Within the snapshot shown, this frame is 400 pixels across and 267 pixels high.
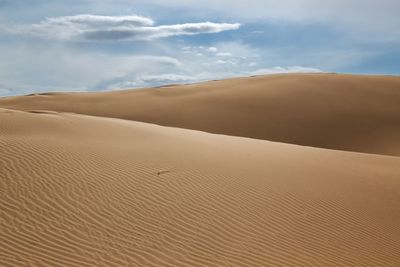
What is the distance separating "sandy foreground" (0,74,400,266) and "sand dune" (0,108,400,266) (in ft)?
0.06

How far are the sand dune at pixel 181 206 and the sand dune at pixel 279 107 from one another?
13.0 meters

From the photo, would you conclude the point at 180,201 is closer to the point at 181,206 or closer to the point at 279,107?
the point at 181,206

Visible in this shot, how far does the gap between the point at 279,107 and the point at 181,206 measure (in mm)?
22680

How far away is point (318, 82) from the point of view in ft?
115

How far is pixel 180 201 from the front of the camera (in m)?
7.03

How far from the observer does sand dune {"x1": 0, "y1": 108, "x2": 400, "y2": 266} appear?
538cm

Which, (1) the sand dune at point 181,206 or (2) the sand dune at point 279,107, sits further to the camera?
(2) the sand dune at point 279,107

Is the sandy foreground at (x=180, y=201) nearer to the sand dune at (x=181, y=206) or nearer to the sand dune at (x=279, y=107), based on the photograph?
the sand dune at (x=181, y=206)

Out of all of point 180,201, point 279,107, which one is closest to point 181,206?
point 180,201

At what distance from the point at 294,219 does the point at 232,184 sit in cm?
164

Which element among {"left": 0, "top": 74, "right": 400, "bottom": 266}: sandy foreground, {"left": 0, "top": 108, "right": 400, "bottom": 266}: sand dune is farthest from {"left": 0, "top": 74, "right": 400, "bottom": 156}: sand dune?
{"left": 0, "top": 108, "right": 400, "bottom": 266}: sand dune

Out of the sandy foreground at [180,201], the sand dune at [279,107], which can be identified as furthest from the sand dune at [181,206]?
the sand dune at [279,107]

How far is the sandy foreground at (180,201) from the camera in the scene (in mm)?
5410

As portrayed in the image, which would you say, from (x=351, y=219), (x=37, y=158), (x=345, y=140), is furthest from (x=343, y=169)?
(x=345, y=140)
